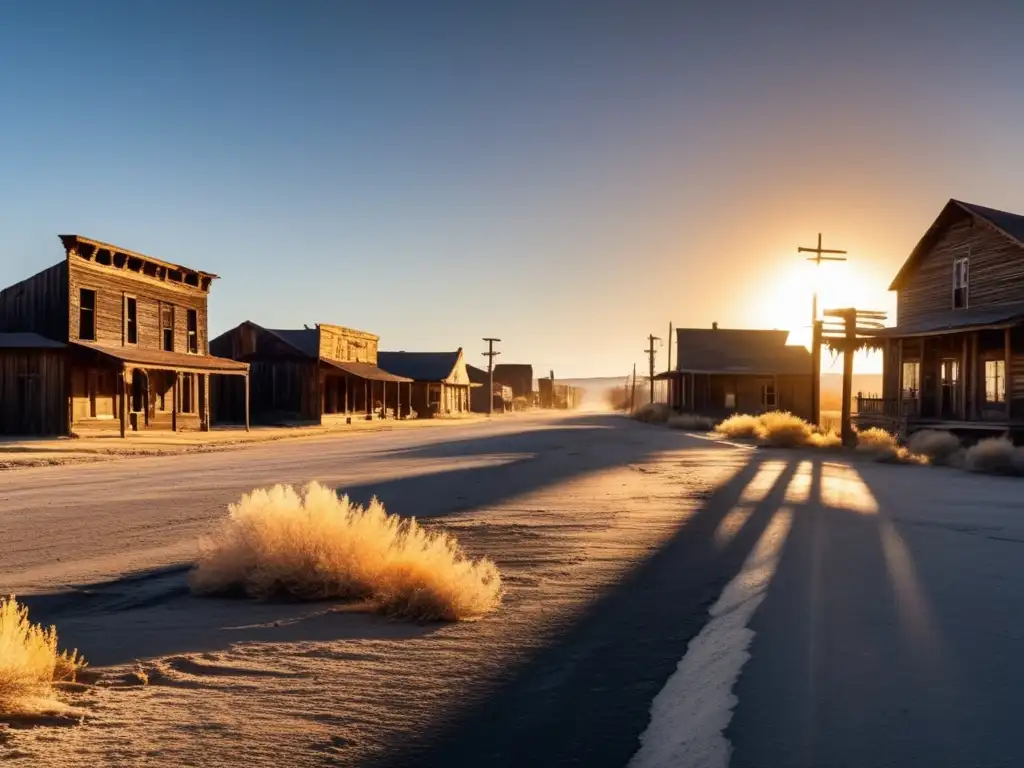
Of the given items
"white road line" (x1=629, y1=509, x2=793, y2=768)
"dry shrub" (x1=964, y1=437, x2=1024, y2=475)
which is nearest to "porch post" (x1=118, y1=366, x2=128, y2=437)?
→ "white road line" (x1=629, y1=509, x2=793, y2=768)

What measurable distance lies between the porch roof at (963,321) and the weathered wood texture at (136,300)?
84.0ft

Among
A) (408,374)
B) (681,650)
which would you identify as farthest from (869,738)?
(408,374)

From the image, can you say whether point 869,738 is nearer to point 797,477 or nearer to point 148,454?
point 797,477

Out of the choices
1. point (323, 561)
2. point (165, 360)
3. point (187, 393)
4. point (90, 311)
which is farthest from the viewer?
point (187, 393)

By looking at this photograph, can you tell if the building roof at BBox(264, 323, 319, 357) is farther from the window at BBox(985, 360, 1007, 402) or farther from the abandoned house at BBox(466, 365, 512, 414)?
the abandoned house at BBox(466, 365, 512, 414)

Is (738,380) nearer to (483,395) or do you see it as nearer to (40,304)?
(40,304)

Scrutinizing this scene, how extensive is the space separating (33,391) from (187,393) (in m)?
7.85

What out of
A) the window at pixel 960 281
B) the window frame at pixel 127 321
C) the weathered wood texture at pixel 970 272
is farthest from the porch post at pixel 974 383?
the window frame at pixel 127 321

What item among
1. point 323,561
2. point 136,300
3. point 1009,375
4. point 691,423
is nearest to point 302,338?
point 136,300

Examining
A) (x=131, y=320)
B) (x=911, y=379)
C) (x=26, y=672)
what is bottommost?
(x=26, y=672)

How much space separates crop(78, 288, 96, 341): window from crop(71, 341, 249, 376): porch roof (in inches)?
25.3

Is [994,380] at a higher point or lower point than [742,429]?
higher

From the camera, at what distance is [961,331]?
22234mm

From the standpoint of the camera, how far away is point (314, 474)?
1552cm
